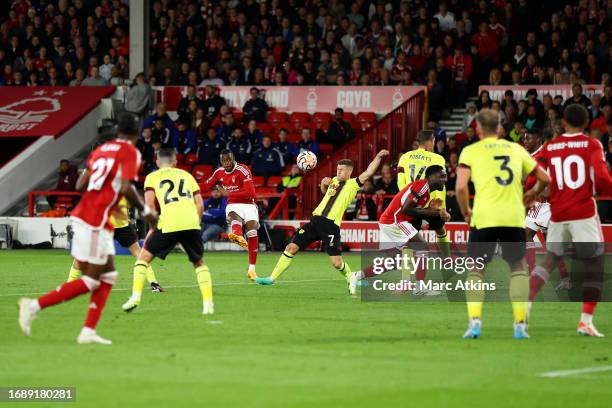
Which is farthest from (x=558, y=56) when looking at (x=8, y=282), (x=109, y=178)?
(x=109, y=178)

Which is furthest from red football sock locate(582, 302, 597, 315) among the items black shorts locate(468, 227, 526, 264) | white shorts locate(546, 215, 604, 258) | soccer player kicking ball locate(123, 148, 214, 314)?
soccer player kicking ball locate(123, 148, 214, 314)

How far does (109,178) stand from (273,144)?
18840 millimetres

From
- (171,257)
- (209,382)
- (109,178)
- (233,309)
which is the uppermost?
(109,178)

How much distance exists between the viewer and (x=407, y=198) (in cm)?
1558

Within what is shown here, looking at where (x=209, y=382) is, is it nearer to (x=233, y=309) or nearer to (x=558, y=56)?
(x=233, y=309)

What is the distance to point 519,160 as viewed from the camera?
36.4ft

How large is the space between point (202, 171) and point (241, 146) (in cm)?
119

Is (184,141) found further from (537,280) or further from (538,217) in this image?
(537,280)

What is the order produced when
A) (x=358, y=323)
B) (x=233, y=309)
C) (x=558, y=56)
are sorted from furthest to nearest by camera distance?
1. (x=558, y=56)
2. (x=233, y=309)
3. (x=358, y=323)

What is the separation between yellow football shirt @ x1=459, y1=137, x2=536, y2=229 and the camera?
1098 centimetres

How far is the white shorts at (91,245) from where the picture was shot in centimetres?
1054

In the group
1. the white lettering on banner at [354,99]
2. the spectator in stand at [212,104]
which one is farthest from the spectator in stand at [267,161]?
the white lettering on banner at [354,99]

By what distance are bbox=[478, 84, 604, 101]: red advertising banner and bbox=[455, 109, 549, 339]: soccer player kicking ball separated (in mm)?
17491

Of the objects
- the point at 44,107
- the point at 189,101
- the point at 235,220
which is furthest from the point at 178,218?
the point at 44,107
